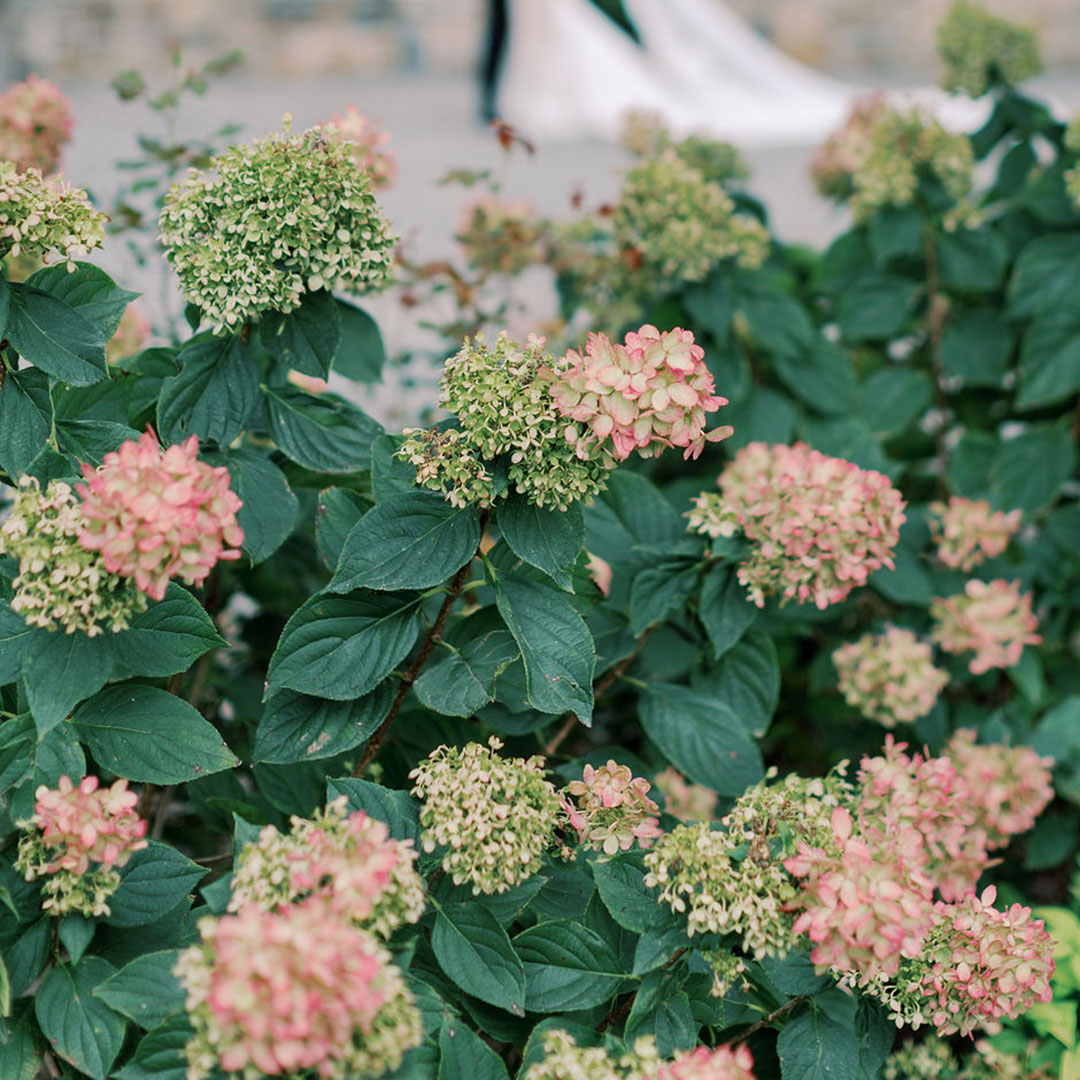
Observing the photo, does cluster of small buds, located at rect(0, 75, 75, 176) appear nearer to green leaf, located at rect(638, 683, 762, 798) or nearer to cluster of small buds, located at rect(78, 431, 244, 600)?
cluster of small buds, located at rect(78, 431, 244, 600)

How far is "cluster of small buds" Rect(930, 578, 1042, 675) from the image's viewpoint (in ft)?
4.71

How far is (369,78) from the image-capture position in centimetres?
745

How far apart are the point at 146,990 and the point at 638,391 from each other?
0.52 m

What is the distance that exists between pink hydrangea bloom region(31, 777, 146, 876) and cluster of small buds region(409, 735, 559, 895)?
201mm

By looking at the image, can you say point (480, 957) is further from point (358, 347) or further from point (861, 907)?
point (358, 347)

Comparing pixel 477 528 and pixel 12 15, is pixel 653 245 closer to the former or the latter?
pixel 477 528

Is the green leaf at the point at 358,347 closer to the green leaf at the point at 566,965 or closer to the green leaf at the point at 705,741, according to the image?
the green leaf at the point at 705,741

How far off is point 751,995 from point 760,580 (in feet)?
1.15

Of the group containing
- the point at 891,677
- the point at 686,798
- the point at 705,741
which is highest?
the point at 705,741

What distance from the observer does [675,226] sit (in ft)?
4.93

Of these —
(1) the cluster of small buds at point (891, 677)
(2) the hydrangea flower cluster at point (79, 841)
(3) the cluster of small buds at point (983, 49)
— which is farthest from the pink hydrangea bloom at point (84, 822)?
(3) the cluster of small buds at point (983, 49)

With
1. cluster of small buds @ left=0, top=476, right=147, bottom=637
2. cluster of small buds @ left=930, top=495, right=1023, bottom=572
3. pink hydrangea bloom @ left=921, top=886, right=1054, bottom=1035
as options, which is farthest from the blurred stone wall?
pink hydrangea bloom @ left=921, top=886, right=1054, bottom=1035

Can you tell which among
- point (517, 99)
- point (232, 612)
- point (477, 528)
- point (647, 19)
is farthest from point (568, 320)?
point (647, 19)

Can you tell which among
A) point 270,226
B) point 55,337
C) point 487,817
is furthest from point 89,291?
point 487,817
